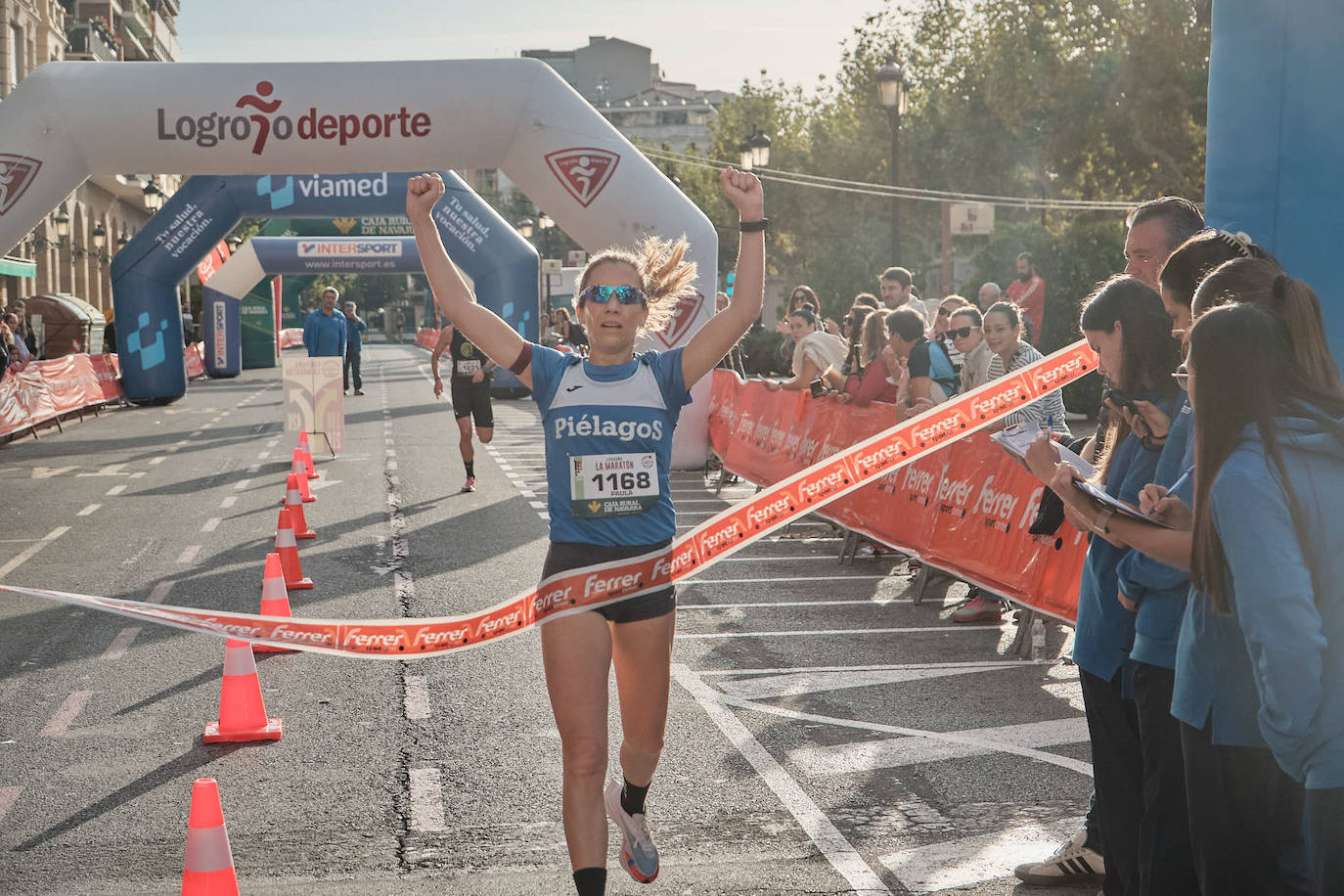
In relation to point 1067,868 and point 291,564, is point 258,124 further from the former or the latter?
point 1067,868

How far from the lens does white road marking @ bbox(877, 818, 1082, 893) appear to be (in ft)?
16.5

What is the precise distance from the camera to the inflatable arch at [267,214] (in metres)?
28.3

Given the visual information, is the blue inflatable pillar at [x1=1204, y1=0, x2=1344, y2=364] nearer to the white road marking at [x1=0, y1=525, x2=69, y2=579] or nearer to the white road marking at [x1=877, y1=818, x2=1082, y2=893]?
the white road marking at [x1=877, y1=818, x2=1082, y2=893]

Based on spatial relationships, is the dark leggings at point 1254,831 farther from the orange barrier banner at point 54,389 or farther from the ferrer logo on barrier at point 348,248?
the ferrer logo on barrier at point 348,248

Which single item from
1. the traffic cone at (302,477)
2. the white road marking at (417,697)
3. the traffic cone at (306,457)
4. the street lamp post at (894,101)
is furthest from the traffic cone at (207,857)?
the street lamp post at (894,101)

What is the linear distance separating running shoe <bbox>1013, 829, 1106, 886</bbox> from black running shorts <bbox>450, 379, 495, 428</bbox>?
1211cm

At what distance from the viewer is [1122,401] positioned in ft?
14.0

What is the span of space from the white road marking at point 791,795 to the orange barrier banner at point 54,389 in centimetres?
1810

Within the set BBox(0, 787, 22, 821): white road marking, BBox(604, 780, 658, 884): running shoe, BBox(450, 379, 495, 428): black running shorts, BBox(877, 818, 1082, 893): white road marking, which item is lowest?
BBox(0, 787, 22, 821): white road marking

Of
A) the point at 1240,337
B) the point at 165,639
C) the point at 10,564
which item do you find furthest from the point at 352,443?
the point at 1240,337

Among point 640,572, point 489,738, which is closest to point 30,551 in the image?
point 489,738

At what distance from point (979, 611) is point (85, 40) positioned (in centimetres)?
5140

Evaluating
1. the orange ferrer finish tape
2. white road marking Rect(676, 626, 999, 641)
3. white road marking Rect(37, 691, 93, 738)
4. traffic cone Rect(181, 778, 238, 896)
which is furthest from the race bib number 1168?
white road marking Rect(676, 626, 999, 641)

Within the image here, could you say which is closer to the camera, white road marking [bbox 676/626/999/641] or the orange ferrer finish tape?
the orange ferrer finish tape
